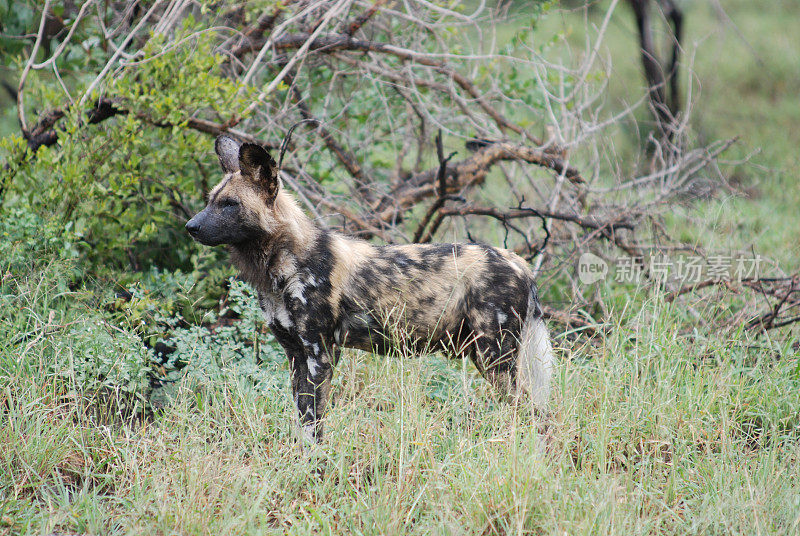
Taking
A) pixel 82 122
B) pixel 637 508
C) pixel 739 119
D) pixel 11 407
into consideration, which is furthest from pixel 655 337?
pixel 739 119

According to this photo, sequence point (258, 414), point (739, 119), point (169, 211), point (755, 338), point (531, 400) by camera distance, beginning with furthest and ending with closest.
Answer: point (739, 119) → point (169, 211) → point (755, 338) → point (258, 414) → point (531, 400)

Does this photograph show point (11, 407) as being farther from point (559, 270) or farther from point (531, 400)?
point (559, 270)

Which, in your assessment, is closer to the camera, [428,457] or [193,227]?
[428,457]

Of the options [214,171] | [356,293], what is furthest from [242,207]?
[214,171]

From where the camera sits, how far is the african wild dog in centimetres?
319

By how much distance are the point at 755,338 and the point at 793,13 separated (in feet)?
38.6

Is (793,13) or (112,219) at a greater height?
(793,13)

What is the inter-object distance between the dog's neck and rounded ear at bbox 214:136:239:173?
31 cm

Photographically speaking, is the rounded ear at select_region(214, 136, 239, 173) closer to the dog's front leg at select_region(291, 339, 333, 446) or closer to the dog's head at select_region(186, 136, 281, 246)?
the dog's head at select_region(186, 136, 281, 246)

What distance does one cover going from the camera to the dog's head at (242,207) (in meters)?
3.11

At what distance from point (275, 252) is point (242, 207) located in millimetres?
248

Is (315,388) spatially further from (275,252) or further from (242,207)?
(242,207)

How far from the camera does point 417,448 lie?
290cm

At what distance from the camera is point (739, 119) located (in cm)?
972
